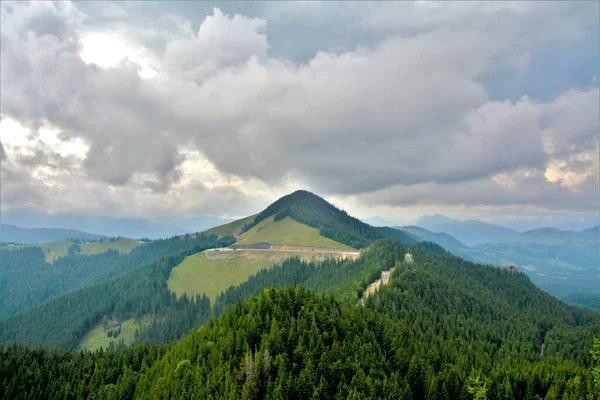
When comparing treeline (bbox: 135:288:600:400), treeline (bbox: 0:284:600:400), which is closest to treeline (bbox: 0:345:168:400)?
treeline (bbox: 0:284:600:400)

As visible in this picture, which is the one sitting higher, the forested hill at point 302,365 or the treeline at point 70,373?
the forested hill at point 302,365

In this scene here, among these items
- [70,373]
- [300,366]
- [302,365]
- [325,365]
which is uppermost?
[325,365]

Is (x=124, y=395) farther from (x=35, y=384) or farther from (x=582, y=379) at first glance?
(x=582, y=379)

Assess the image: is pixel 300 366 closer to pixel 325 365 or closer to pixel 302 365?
pixel 302 365

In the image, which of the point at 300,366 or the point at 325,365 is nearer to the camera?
the point at 325,365

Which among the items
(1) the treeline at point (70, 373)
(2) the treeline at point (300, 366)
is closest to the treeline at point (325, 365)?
(2) the treeline at point (300, 366)

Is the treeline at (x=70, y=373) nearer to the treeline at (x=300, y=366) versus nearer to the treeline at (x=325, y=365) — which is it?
the treeline at (x=300, y=366)

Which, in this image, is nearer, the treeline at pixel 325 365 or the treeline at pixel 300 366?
the treeline at pixel 325 365

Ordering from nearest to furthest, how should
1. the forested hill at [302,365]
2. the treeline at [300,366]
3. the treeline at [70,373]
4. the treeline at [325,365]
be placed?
the treeline at [325,365]
the treeline at [300,366]
the forested hill at [302,365]
the treeline at [70,373]

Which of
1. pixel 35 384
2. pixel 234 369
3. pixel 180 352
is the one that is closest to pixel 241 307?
pixel 180 352

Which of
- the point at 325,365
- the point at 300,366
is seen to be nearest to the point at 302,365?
the point at 300,366

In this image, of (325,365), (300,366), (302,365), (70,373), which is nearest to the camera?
(325,365)

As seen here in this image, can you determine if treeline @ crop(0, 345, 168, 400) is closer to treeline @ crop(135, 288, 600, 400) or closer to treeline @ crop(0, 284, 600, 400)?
treeline @ crop(0, 284, 600, 400)
